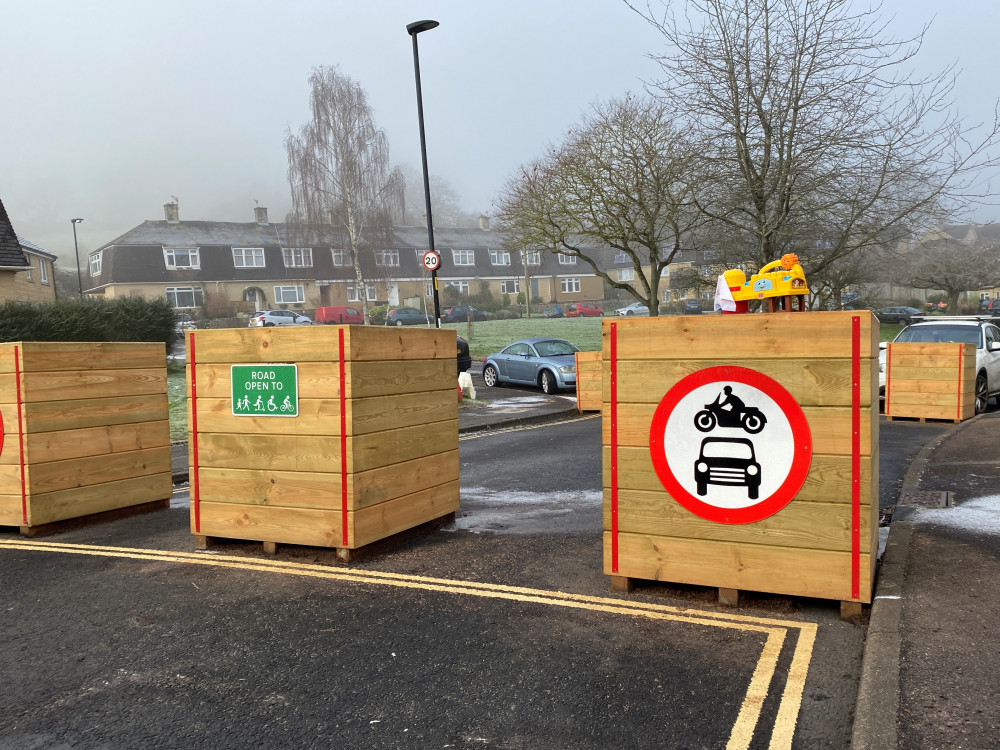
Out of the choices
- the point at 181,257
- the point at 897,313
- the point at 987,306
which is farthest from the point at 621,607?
the point at 987,306

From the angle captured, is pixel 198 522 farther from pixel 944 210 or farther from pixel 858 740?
pixel 944 210

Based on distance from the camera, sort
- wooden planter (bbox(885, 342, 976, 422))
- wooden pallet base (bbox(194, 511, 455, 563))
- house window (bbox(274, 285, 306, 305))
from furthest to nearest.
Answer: house window (bbox(274, 285, 306, 305)) → wooden planter (bbox(885, 342, 976, 422)) → wooden pallet base (bbox(194, 511, 455, 563))

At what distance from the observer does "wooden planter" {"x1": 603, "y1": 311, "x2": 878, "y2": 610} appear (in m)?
4.39

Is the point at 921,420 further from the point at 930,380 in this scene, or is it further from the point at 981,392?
the point at 981,392

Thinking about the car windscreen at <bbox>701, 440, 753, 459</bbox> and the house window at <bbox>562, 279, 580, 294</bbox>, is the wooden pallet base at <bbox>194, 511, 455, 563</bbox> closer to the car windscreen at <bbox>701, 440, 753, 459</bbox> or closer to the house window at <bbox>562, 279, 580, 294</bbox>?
the car windscreen at <bbox>701, 440, 753, 459</bbox>

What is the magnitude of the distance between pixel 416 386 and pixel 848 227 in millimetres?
11019

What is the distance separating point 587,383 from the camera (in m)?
17.6

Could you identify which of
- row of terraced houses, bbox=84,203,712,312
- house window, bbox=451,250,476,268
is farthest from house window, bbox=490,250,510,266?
row of terraced houses, bbox=84,203,712,312

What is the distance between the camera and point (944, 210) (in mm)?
13695

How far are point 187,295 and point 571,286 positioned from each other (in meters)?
34.7

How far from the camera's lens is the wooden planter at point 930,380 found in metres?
13.9

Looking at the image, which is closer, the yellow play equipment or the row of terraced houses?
the yellow play equipment

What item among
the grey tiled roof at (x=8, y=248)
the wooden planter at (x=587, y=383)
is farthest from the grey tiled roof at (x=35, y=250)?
the wooden planter at (x=587, y=383)

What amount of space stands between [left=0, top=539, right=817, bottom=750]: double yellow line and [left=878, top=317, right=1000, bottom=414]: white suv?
1276 centimetres
